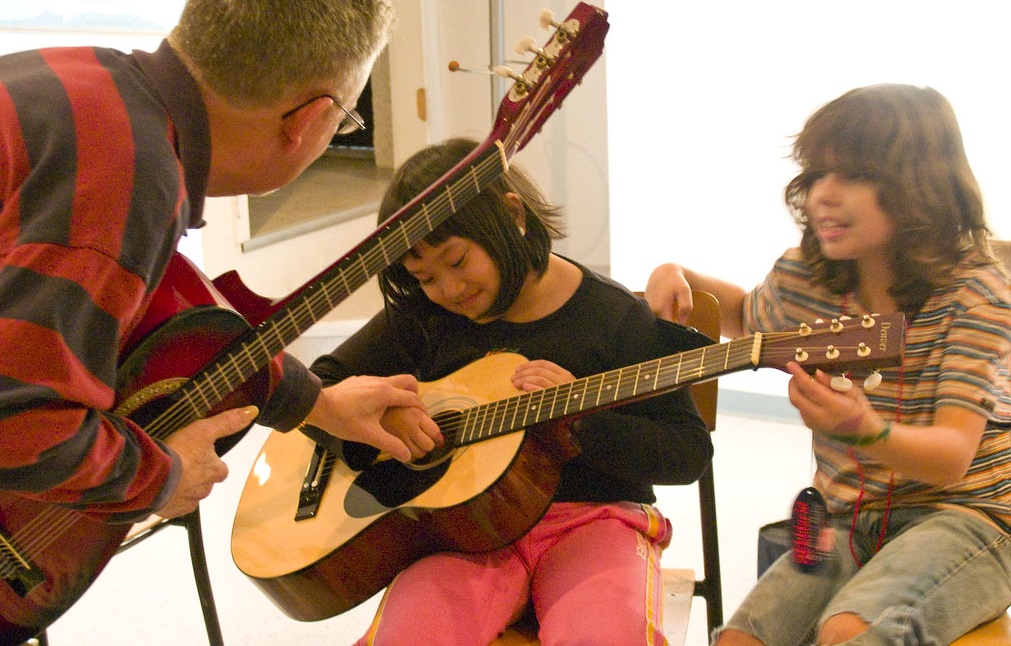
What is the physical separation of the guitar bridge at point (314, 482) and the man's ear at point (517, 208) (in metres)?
0.46

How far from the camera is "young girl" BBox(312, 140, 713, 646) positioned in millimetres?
1210

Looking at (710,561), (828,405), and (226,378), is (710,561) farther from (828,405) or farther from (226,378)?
(226,378)

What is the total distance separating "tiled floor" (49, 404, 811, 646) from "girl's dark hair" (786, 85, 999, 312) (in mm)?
998

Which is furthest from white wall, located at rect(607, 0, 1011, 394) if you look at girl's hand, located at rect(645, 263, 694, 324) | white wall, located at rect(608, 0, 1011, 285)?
girl's hand, located at rect(645, 263, 694, 324)

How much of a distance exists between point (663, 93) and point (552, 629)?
2103 mm

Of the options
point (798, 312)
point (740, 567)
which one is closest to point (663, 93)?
point (740, 567)

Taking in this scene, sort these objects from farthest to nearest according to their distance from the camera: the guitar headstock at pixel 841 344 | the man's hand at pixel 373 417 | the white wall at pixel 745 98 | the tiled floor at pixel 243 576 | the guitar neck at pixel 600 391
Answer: the white wall at pixel 745 98 < the tiled floor at pixel 243 576 < the man's hand at pixel 373 417 < the guitar neck at pixel 600 391 < the guitar headstock at pixel 841 344

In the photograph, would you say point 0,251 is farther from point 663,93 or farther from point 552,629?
point 663,93

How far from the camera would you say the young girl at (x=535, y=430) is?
3.97ft

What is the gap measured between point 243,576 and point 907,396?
5.48ft

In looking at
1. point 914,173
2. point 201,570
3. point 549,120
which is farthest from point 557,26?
point 549,120

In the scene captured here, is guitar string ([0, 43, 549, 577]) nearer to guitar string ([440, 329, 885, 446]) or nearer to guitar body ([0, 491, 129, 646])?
guitar body ([0, 491, 129, 646])

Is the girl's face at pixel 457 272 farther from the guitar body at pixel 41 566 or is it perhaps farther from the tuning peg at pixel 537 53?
the guitar body at pixel 41 566

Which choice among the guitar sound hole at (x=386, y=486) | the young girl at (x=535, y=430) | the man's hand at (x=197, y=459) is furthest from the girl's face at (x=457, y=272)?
the man's hand at (x=197, y=459)
